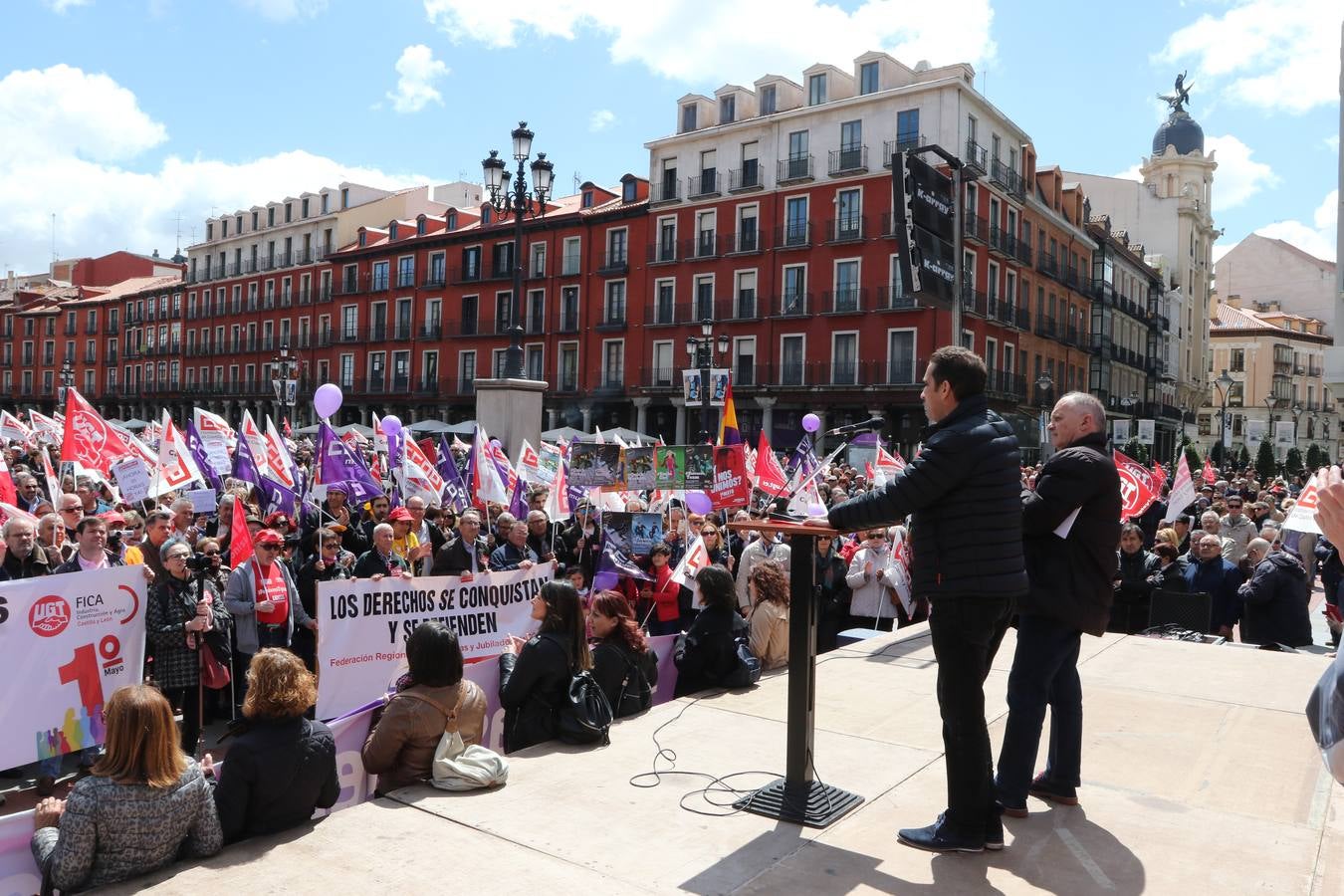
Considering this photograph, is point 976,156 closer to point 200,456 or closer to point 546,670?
point 200,456

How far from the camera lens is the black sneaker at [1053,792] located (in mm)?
4016

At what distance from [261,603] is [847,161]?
35905 millimetres

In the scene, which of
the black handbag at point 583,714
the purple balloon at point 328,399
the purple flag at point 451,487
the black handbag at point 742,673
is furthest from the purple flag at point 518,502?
the black handbag at point 583,714

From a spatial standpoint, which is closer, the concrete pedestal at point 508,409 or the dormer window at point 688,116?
the concrete pedestal at point 508,409

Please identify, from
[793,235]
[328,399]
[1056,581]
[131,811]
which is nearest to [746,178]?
[793,235]

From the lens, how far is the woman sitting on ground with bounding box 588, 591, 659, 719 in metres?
5.30

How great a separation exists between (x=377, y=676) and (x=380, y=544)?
2.17 metres

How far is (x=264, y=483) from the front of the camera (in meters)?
12.6

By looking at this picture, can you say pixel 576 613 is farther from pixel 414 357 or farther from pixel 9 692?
pixel 414 357

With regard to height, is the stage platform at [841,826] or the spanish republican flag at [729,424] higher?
the spanish republican flag at [729,424]

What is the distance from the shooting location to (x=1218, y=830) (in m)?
3.78

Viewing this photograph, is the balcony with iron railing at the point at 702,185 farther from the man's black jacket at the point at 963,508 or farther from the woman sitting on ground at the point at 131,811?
the woman sitting on ground at the point at 131,811

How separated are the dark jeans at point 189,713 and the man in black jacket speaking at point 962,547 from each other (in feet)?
16.1

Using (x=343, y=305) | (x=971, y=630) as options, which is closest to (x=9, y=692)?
(x=971, y=630)
